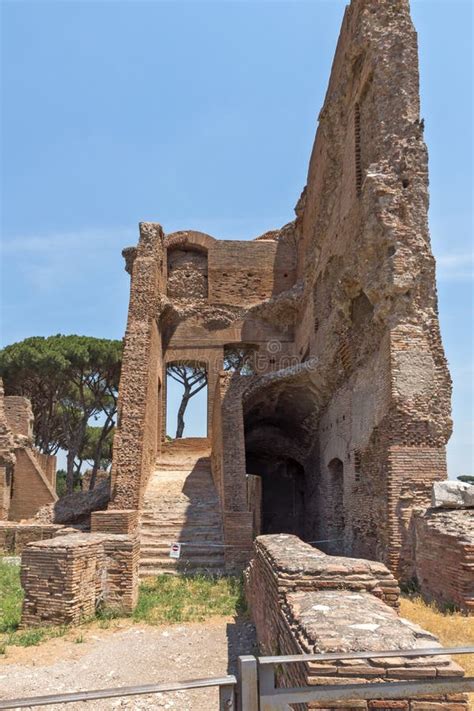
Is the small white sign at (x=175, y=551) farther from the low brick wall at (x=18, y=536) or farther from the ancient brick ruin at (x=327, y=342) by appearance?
the low brick wall at (x=18, y=536)

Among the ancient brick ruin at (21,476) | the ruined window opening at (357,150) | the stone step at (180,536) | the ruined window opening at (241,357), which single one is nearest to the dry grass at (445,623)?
the stone step at (180,536)

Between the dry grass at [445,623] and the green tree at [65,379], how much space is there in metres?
20.7

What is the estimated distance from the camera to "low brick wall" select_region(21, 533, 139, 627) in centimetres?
722

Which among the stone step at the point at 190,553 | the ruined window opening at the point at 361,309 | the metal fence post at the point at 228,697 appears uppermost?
the ruined window opening at the point at 361,309

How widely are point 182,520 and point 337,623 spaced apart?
9.69m

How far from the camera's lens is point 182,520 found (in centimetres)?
1274

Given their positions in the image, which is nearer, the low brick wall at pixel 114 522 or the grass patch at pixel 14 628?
the grass patch at pixel 14 628

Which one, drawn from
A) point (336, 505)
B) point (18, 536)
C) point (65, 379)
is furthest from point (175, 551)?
point (65, 379)

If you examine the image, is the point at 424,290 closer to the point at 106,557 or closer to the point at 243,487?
the point at 243,487

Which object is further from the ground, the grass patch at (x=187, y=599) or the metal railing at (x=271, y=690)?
the metal railing at (x=271, y=690)

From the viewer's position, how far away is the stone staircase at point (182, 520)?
11.1 m

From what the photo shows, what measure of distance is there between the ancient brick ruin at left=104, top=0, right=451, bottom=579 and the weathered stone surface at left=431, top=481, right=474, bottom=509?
25.4 inches

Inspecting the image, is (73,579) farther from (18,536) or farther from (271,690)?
(18,536)

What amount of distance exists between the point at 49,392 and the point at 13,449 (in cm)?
710
